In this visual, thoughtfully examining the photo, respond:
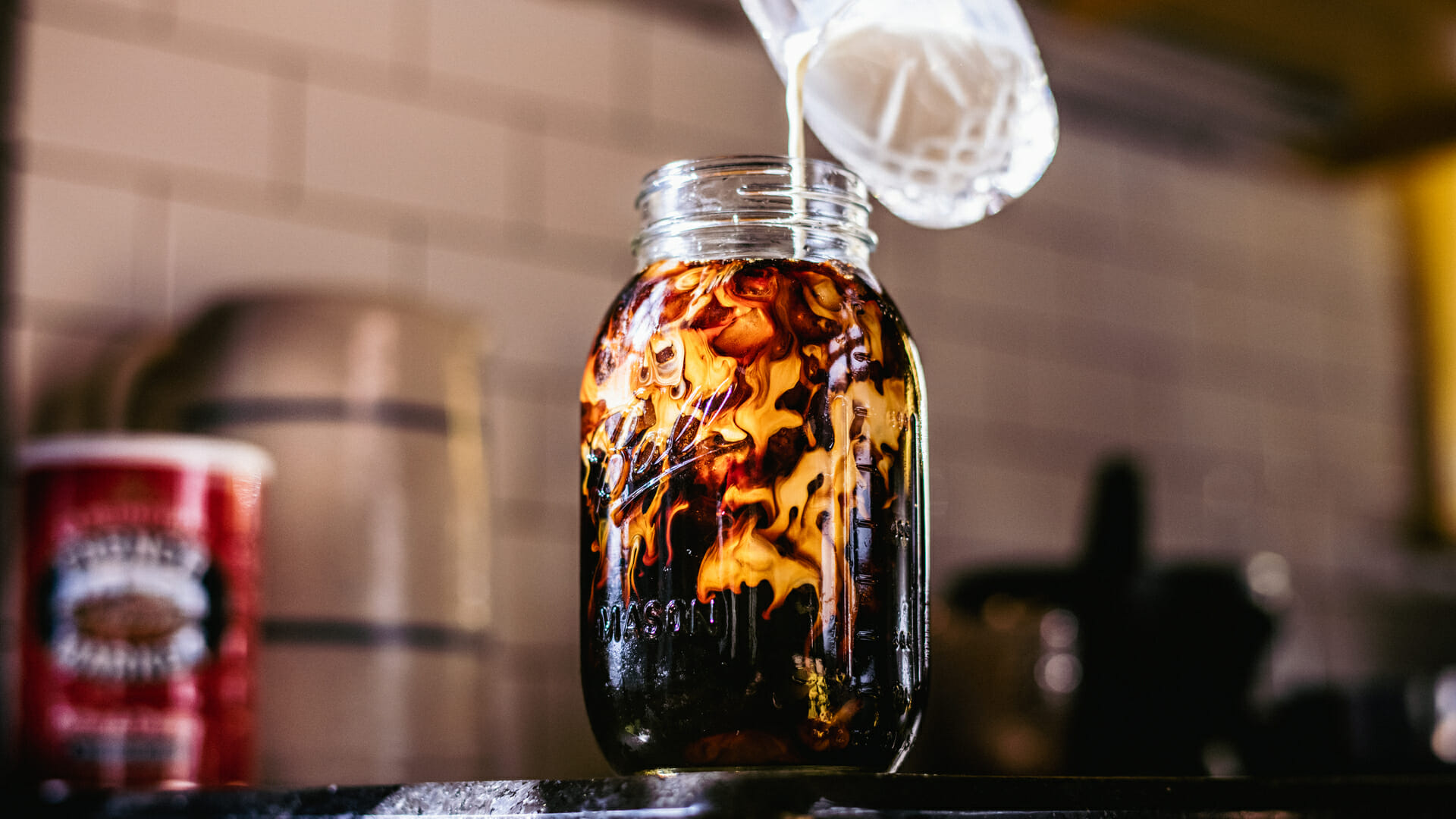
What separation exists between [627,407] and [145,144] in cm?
82

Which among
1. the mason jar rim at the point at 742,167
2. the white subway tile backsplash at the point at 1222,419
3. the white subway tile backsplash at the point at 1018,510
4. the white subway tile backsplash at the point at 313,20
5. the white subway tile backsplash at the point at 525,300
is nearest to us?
the mason jar rim at the point at 742,167

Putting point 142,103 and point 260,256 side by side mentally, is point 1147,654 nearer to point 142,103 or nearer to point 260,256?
point 260,256

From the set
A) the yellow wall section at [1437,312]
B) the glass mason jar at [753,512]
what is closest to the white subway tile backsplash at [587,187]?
the glass mason jar at [753,512]

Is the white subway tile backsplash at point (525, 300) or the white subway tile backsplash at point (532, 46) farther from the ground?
the white subway tile backsplash at point (532, 46)

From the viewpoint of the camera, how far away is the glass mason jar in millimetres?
416

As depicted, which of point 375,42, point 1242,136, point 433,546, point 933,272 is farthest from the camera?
point 1242,136

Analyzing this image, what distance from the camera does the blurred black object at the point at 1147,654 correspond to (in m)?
1.13

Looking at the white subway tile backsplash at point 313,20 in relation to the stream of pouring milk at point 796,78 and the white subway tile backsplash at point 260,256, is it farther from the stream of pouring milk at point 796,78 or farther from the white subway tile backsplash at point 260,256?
the stream of pouring milk at point 796,78

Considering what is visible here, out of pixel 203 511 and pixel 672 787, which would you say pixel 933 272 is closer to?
pixel 203 511

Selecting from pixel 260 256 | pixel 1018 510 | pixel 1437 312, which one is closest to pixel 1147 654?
pixel 1018 510

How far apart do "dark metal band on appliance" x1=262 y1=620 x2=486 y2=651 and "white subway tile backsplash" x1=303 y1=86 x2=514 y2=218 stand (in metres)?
0.45

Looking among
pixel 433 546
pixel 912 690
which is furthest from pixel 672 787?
pixel 433 546

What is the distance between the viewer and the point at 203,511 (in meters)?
0.76

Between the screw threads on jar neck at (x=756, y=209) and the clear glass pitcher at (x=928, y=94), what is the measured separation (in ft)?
0.18
